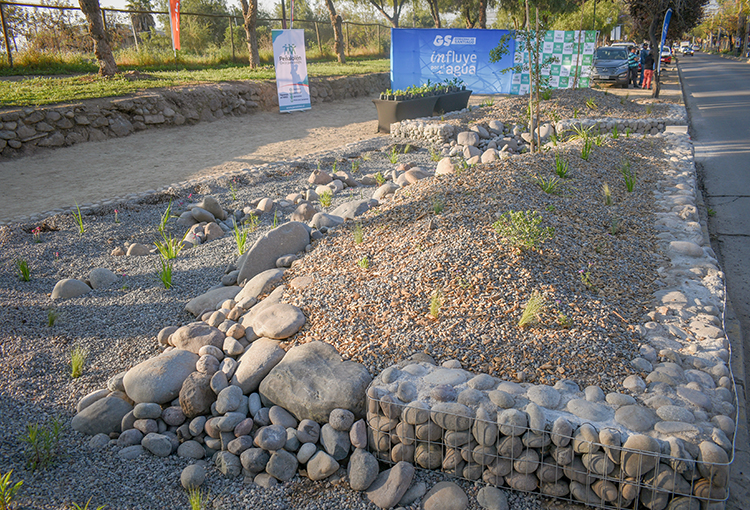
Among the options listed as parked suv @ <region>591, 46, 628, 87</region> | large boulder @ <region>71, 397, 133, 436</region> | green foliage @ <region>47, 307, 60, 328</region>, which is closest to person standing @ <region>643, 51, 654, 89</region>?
parked suv @ <region>591, 46, 628, 87</region>

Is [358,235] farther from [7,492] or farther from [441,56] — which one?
[441,56]

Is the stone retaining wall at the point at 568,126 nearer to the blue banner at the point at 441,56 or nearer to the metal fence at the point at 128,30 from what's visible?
the blue banner at the point at 441,56

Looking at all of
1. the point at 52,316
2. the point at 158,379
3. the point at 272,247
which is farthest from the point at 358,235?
the point at 52,316

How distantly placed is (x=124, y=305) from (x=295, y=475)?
8.00 ft

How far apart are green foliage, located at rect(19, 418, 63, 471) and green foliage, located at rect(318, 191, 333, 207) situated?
4.07 metres

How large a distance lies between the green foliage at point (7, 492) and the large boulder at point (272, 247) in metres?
2.29

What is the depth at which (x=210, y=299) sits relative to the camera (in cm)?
407

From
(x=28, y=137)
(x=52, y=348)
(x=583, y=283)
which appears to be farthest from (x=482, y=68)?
(x=52, y=348)

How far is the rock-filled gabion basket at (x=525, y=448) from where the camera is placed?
2133mm

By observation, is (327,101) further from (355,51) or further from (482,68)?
(355,51)

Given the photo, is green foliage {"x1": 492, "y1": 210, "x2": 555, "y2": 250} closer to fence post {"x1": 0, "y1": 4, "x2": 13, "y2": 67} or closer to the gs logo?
the gs logo

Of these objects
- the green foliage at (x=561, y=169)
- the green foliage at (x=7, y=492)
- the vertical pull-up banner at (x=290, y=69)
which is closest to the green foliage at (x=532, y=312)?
the green foliage at (x=7, y=492)

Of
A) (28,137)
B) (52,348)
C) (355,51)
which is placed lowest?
(52,348)

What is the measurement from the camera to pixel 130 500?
7.84 feet
